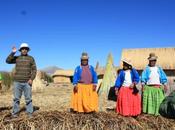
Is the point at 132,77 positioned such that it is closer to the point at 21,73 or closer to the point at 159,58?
the point at 21,73

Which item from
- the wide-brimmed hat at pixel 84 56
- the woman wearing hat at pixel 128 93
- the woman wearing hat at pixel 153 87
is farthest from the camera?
the woman wearing hat at pixel 153 87

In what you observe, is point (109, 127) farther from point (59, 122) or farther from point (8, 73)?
point (8, 73)

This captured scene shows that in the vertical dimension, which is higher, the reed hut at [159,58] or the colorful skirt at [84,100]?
the reed hut at [159,58]

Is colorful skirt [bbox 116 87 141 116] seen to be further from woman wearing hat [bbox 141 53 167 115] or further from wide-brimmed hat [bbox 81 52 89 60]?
wide-brimmed hat [bbox 81 52 89 60]

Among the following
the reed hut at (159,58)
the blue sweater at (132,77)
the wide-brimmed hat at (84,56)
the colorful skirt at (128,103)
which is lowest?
the colorful skirt at (128,103)

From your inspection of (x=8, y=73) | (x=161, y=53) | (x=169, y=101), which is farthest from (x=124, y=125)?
(x=8, y=73)

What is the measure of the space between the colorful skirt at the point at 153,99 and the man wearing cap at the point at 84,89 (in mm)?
1425

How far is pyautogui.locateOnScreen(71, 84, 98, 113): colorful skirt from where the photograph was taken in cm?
965

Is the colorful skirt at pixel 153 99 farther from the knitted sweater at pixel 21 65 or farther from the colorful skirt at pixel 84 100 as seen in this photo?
the knitted sweater at pixel 21 65

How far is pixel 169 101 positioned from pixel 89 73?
211 centimetres

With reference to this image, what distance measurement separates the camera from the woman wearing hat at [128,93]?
983cm

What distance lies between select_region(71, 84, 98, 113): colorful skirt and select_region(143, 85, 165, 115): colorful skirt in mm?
1426

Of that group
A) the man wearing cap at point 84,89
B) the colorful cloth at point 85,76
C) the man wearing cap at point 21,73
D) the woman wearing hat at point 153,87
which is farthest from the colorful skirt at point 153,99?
the man wearing cap at point 21,73

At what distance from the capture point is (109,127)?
8734 mm
